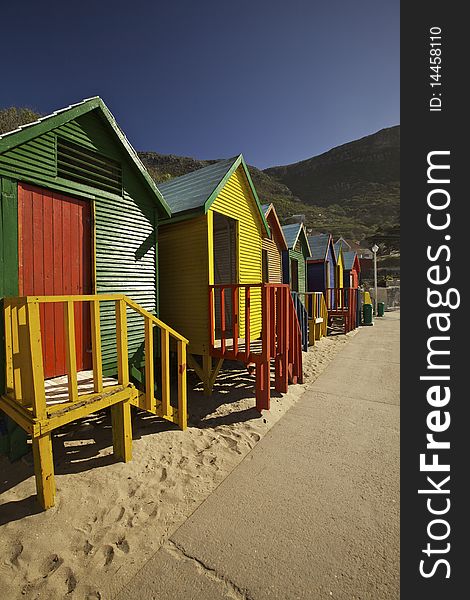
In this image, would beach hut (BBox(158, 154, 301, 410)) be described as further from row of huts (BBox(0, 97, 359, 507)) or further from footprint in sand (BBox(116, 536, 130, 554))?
footprint in sand (BBox(116, 536, 130, 554))

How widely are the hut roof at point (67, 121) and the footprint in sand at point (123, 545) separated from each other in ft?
15.8

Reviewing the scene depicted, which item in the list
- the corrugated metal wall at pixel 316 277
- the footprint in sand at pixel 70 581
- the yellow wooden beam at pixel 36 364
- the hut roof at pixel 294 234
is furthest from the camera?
the corrugated metal wall at pixel 316 277

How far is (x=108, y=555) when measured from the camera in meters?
2.51

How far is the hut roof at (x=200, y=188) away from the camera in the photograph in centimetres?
676

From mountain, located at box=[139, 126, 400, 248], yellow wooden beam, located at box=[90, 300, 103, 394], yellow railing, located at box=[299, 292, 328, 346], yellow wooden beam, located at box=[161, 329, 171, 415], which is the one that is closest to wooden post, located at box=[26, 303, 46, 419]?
yellow wooden beam, located at box=[90, 300, 103, 394]

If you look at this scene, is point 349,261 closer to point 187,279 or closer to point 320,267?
point 320,267

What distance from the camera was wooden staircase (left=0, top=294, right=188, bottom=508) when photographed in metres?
2.87

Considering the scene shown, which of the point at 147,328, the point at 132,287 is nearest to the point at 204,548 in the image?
the point at 147,328

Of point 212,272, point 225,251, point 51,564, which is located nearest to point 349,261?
point 225,251

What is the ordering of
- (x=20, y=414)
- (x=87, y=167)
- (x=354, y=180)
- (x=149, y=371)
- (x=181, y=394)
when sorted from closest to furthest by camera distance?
(x=20, y=414), (x=149, y=371), (x=181, y=394), (x=87, y=167), (x=354, y=180)

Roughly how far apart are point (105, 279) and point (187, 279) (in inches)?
86.6

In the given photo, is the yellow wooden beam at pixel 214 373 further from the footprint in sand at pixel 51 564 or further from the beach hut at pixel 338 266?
the beach hut at pixel 338 266

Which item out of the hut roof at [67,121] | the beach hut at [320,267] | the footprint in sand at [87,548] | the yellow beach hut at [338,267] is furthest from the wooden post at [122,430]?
the yellow beach hut at [338,267]

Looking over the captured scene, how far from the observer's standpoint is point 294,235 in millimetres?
14656
